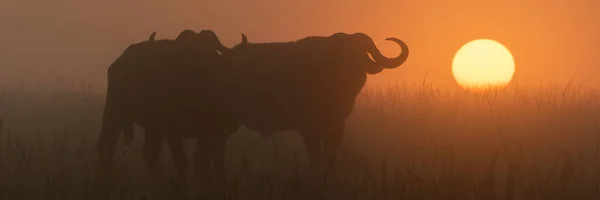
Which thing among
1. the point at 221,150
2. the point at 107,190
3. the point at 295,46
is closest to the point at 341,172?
the point at 221,150

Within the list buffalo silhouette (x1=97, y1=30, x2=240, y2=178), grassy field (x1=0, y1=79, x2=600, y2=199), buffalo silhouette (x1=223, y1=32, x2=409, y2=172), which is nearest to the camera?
grassy field (x1=0, y1=79, x2=600, y2=199)

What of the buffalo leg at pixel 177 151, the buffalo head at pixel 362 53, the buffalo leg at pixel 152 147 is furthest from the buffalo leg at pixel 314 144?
the buffalo leg at pixel 152 147

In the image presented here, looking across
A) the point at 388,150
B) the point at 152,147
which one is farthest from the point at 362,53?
the point at 152,147

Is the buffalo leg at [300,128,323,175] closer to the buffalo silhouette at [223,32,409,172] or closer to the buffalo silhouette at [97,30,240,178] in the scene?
the buffalo silhouette at [223,32,409,172]

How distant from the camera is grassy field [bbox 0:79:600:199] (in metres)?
4.54

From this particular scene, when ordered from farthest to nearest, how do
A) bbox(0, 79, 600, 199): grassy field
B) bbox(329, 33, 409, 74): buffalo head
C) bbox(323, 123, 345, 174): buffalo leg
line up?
bbox(329, 33, 409, 74): buffalo head → bbox(323, 123, 345, 174): buffalo leg → bbox(0, 79, 600, 199): grassy field

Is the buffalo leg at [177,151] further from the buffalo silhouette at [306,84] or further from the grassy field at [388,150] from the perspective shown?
the buffalo silhouette at [306,84]

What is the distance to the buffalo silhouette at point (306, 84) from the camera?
6559 mm

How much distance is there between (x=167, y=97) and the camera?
18.8 feet

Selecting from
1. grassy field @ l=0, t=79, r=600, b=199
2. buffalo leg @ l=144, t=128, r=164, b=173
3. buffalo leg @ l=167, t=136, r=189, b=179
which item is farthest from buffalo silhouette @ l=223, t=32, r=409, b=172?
buffalo leg @ l=144, t=128, r=164, b=173

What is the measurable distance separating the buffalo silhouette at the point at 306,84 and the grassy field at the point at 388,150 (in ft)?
0.94

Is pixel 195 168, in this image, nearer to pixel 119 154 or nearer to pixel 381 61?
pixel 119 154

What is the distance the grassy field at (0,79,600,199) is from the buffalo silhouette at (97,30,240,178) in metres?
0.28

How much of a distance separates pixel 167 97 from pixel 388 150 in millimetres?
2709
